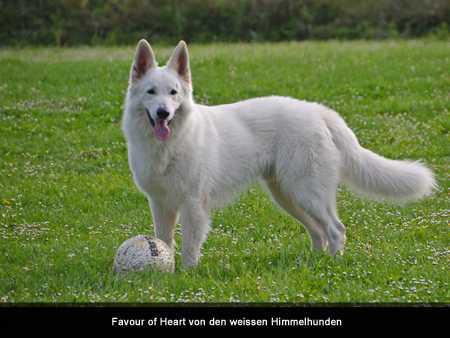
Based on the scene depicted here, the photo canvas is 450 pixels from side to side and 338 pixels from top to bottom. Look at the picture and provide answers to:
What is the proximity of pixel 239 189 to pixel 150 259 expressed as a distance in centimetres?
128

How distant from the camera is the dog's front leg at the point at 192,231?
6254mm

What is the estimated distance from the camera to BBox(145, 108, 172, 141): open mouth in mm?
6074

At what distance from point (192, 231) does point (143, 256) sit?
64 cm

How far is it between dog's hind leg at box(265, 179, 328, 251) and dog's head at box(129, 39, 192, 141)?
118 centimetres

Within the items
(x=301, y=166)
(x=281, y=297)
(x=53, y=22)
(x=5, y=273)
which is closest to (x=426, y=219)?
(x=301, y=166)

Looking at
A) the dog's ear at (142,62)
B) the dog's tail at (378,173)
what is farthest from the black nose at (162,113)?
the dog's tail at (378,173)

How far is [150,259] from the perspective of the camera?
575 cm

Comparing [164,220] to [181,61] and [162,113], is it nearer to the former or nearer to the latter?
[162,113]

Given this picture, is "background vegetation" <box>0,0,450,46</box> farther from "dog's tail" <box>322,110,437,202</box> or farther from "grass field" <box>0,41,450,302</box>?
"dog's tail" <box>322,110,437,202</box>

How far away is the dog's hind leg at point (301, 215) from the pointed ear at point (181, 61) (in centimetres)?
123

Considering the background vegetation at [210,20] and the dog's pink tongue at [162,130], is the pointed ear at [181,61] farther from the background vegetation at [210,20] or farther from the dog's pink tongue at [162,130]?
the background vegetation at [210,20]

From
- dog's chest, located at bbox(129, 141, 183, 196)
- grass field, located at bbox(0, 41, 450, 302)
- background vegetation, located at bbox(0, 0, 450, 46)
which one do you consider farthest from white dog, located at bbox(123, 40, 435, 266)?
background vegetation, located at bbox(0, 0, 450, 46)

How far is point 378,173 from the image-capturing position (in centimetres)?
657

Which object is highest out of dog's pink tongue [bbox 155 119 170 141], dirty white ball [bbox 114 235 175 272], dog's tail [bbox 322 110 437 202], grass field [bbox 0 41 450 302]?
dog's pink tongue [bbox 155 119 170 141]
